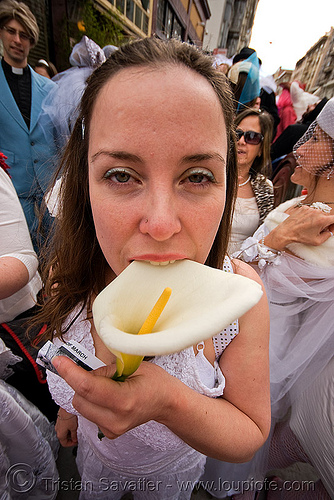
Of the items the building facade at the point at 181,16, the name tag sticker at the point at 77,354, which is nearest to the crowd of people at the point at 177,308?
the name tag sticker at the point at 77,354

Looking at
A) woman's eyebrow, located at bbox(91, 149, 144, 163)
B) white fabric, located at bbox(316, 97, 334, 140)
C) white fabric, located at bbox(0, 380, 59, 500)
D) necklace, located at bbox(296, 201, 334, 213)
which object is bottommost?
white fabric, located at bbox(0, 380, 59, 500)

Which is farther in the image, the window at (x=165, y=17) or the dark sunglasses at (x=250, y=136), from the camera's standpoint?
the window at (x=165, y=17)

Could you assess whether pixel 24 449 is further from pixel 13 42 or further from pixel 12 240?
pixel 13 42

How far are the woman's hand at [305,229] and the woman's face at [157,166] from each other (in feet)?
2.81

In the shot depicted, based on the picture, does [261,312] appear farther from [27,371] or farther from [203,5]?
[203,5]

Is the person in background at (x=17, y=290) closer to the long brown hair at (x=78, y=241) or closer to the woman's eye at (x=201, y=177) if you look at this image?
the long brown hair at (x=78, y=241)

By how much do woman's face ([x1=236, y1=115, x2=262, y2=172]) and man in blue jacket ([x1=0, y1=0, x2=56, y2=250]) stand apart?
156 centimetres

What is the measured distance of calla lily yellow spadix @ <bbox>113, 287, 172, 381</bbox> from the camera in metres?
0.38

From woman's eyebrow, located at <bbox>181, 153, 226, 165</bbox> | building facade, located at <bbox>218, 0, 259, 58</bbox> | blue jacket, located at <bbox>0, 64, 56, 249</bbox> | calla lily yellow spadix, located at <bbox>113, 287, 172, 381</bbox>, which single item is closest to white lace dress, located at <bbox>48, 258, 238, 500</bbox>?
calla lily yellow spadix, located at <bbox>113, 287, 172, 381</bbox>

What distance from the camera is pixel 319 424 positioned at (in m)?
1.07

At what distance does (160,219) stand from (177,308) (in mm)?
167

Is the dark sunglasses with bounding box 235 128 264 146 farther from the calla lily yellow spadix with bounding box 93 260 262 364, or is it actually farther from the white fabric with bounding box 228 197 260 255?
the calla lily yellow spadix with bounding box 93 260 262 364

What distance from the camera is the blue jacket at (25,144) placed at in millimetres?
1929

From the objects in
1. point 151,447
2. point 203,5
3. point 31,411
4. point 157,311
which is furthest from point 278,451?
point 203,5
